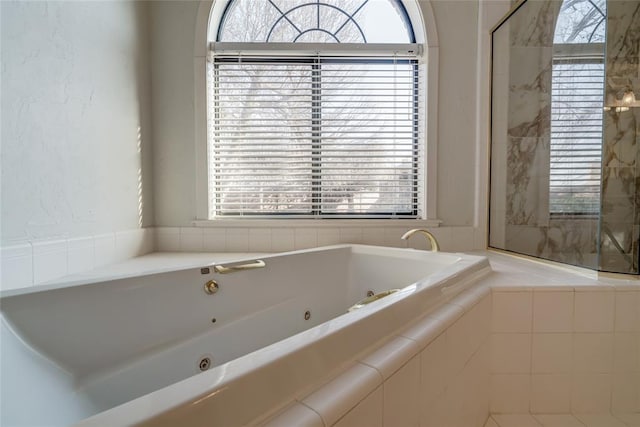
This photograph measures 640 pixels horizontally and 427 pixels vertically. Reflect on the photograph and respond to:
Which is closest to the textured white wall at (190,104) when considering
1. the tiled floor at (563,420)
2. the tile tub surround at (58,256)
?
the tile tub surround at (58,256)

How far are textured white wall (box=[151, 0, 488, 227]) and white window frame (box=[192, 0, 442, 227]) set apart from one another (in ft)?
0.12

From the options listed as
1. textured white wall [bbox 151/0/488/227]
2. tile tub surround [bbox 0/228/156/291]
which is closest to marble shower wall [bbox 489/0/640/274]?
textured white wall [bbox 151/0/488/227]

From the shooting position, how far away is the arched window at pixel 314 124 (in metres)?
1.78

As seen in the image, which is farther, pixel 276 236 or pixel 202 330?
pixel 276 236

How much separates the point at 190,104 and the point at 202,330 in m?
1.28

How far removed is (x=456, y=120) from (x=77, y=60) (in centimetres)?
186

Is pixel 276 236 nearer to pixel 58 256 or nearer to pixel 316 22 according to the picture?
pixel 58 256

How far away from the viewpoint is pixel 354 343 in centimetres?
53

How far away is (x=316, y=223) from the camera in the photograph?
175 cm

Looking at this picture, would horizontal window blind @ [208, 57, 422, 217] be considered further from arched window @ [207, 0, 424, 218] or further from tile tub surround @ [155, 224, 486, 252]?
tile tub surround @ [155, 224, 486, 252]

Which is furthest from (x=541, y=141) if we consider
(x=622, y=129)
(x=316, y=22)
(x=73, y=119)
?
(x=73, y=119)

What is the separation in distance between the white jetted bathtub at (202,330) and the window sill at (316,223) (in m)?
0.23

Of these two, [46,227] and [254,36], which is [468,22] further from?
[46,227]

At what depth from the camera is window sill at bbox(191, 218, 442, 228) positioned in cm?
173
